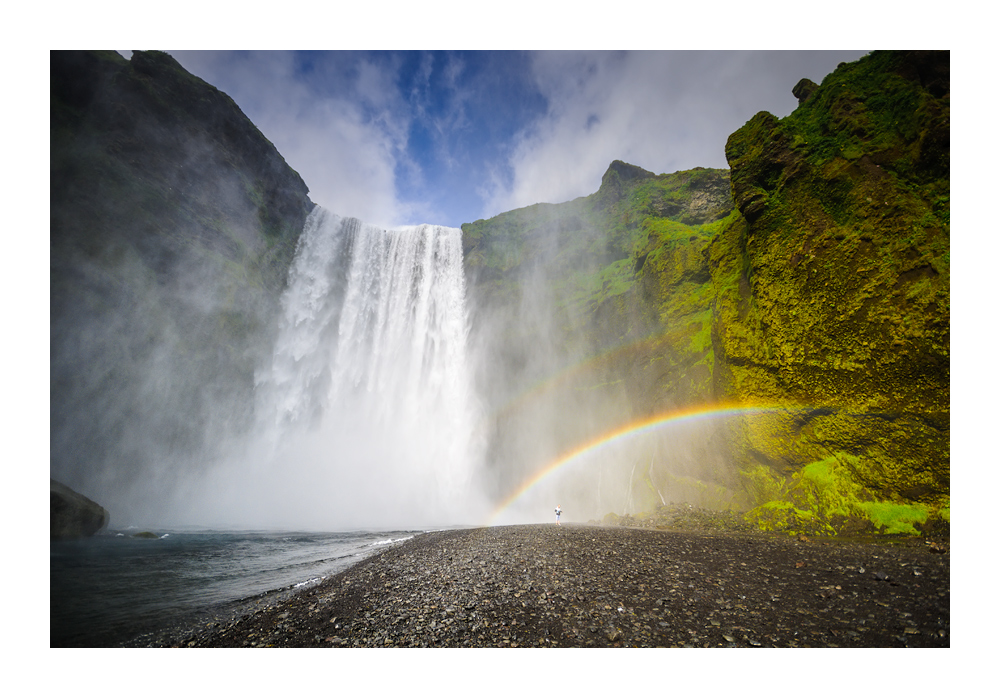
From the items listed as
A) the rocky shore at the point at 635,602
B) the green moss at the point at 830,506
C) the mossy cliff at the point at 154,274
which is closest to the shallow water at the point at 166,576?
the rocky shore at the point at 635,602

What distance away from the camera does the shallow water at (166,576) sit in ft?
20.7

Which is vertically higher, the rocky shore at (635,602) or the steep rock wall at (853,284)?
the steep rock wall at (853,284)

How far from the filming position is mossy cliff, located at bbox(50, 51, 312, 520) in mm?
19125

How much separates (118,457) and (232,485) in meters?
7.95

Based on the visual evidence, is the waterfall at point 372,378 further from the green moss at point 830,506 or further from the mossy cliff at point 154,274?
the green moss at point 830,506

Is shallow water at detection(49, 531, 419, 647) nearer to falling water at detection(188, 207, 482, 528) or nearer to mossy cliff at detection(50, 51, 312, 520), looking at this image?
mossy cliff at detection(50, 51, 312, 520)

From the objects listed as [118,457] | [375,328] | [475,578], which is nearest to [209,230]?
[375,328]

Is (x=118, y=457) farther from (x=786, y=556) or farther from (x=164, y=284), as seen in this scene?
(x=786, y=556)

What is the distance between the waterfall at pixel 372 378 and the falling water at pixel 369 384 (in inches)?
3.8

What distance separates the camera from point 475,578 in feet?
24.0

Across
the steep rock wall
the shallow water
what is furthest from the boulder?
the shallow water

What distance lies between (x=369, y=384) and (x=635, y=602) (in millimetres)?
30559

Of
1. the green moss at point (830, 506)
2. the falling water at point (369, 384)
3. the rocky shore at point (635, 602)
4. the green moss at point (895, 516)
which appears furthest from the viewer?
the falling water at point (369, 384)

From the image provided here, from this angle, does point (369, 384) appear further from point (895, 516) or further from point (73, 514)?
point (895, 516)
